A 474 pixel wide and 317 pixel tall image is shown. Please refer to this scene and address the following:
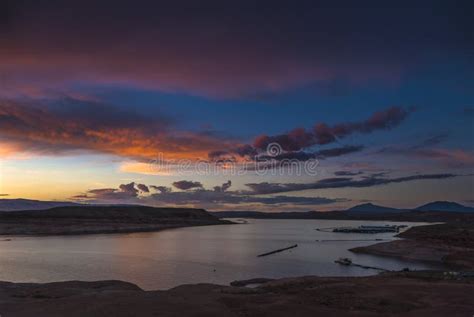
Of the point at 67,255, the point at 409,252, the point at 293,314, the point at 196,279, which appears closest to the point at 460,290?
the point at 293,314

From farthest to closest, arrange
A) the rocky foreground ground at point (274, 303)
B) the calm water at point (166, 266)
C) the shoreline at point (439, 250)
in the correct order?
the shoreline at point (439, 250) < the calm water at point (166, 266) < the rocky foreground ground at point (274, 303)

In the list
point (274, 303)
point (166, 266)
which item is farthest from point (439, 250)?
point (274, 303)

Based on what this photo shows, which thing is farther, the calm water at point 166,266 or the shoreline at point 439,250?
the shoreline at point 439,250

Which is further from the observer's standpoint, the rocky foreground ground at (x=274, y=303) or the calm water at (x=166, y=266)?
the calm water at (x=166, y=266)

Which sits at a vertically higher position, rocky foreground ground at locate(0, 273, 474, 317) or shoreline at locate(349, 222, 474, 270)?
rocky foreground ground at locate(0, 273, 474, 317)

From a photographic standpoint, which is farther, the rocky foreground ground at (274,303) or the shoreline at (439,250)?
the shoreline at (439,250)

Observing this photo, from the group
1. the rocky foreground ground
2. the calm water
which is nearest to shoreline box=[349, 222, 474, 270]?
the calm water

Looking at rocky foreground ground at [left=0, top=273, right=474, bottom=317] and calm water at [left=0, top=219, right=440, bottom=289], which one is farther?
calm water at [left=0, top=219, right=440, bottom=289]

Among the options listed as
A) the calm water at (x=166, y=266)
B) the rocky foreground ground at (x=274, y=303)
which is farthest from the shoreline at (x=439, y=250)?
the rocky foreground ground at (x=274, y=303)

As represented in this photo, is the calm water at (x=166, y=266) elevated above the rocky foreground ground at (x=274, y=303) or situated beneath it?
situated beneath

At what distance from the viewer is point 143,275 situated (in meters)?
56.0

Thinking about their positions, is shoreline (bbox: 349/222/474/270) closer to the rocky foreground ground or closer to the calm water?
the calm water

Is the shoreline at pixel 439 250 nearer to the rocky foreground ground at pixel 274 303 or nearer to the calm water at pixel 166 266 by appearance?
the calm water at pixel 166 266

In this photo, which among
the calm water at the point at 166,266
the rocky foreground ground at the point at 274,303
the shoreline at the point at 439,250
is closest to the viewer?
the rocky foreground ground at the point at 274,303
